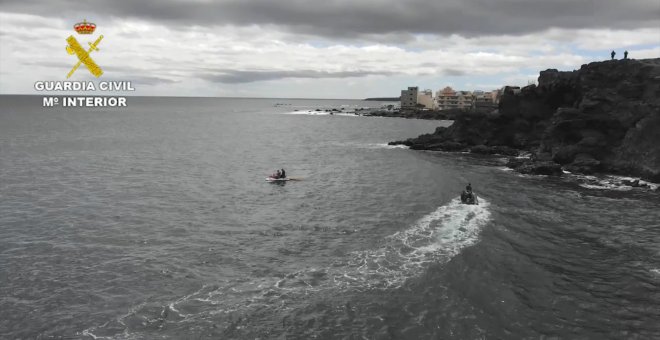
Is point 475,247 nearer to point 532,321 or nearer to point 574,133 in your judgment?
point 532,321

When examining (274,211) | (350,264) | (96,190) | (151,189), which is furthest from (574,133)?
(96,190)

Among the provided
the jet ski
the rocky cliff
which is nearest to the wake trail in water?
the jet ski

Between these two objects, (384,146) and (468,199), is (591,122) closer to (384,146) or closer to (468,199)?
(468,199)

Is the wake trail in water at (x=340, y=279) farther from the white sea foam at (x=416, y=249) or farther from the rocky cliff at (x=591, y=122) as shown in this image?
the rocky cliff at (x=591, y=122)

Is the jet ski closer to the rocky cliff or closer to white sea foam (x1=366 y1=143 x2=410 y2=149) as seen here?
the rocky cliff

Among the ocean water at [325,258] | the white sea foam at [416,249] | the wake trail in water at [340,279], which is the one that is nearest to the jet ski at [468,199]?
the ocean water at [325,258]

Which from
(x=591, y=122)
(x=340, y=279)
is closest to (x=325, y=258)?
(x=340, y=279)
